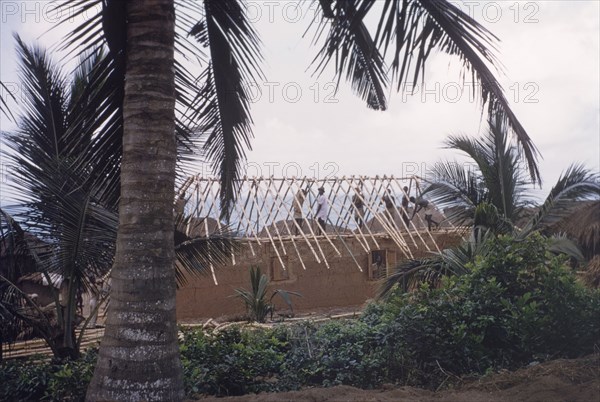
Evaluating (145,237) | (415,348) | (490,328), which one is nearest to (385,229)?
(490,328)

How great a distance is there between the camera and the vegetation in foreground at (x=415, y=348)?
22.0ft

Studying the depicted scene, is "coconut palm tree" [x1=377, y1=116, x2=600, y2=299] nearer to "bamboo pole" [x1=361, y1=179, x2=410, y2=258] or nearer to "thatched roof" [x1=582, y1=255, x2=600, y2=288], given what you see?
"thatched roof" [x1=582, y1=255, x2=600, y2=288]

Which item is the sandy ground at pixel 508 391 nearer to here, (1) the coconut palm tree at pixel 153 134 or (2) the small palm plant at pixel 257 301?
(1) the coconut palm tree at pixel 153 134

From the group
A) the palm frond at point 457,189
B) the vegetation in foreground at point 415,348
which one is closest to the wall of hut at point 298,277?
the palm frond at point 457,189

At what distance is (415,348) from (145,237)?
343 cm

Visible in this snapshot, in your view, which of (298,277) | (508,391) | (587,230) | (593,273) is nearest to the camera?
(508,391)

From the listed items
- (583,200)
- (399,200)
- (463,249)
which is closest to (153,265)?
(463,249)

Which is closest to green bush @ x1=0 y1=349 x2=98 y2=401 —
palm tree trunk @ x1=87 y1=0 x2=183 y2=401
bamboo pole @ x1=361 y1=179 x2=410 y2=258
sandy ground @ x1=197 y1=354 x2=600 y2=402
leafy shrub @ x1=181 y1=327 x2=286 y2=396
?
leafy shrub @ x1=181 y1=327 x2=286 y2=396

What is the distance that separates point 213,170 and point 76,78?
7.88ft

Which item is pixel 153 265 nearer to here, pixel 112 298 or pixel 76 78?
pixel 112 298

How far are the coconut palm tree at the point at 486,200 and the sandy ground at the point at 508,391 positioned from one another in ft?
9.60

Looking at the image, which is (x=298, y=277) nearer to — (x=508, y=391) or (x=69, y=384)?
(x=69, y=384)

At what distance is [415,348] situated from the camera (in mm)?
7000

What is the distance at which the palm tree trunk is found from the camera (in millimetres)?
4738
